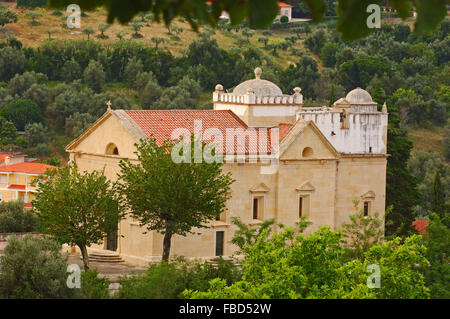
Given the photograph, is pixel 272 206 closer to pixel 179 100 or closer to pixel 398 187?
pixel 398 187

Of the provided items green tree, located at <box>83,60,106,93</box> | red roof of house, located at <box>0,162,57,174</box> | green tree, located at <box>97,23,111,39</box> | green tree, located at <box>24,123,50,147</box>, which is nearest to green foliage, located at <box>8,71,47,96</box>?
green tree, located at <box>83,60,106,93</box>

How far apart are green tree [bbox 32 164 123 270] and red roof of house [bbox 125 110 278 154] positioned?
315 cm

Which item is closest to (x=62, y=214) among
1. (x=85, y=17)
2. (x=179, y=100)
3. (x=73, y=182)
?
(x=73, y=182)

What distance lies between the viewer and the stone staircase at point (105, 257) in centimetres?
3394

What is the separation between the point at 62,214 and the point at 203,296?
12070 mm

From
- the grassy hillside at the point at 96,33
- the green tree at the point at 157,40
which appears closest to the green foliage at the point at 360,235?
the green tree at the point at 157,40

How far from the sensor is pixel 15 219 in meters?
39.3

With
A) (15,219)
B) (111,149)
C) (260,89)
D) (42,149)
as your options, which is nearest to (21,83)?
(42,149)

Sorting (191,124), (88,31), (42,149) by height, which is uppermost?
(88,31)

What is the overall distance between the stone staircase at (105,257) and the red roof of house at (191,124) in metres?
4.40

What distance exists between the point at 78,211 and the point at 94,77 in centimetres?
4645

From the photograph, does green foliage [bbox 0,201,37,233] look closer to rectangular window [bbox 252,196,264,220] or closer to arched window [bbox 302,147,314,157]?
rectangular window [bbox 252,196,264,220]

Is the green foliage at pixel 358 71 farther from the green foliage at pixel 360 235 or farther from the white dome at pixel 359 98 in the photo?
the green foliage at pixel 360 235

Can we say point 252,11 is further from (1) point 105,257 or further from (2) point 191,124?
(1) point 105,257
